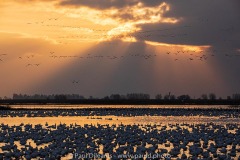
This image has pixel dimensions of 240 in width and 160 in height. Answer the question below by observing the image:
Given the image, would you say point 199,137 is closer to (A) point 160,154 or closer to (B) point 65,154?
(A) point 160,154

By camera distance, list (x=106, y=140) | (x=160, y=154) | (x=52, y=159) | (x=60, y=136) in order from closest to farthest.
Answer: (x=52, y=159), (x=160, y=154), (x=106, y=140), (x=60, y=136)

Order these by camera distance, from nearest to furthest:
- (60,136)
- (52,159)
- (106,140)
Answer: (52,159), (106,140), (60,136)

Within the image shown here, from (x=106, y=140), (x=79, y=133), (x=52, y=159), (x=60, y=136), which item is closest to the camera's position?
(x=52, y=159)

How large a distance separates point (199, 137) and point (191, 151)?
1253cm

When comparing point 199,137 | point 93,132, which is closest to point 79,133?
point 93,132

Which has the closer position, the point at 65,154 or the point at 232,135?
the point at 65,154

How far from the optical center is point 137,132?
59.8 metres

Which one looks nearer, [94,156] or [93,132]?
[94,156]

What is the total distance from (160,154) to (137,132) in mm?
18884

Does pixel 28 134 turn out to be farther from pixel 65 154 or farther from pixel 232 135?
pixel 232 135

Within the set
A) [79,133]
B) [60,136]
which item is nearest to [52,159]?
[60,136]

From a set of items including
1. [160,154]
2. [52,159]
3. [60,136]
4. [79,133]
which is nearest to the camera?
[52,159]

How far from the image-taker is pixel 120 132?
5906 centimetres

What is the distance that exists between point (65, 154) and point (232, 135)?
74.6 feet
